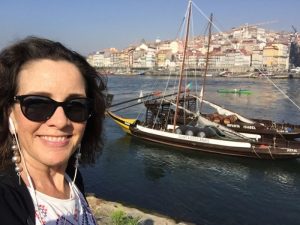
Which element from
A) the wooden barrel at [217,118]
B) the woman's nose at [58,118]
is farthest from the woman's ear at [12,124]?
the wooden barrel at [217,118]

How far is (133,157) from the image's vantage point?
17047 mm

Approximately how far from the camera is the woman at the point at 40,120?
1.35 metres

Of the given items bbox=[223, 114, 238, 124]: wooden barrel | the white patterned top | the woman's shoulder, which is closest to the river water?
bbox=[223, 114, 238, 124]: wooden barrel

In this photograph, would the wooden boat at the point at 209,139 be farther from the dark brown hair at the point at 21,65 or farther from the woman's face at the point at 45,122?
the woman's face at the point at 45,122

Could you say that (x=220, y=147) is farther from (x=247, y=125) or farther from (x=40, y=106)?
(x=40, y=106)

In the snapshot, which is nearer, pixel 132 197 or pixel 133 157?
pixel 132 197

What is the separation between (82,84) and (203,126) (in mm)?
18036

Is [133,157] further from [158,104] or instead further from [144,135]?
[158,104]

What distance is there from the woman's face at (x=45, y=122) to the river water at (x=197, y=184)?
25.4 ft

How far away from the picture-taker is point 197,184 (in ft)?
43.7

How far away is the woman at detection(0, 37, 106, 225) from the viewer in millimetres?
1351

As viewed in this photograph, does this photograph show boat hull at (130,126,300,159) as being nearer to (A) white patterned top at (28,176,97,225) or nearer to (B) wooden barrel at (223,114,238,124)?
(B) wooden barrel at (223,114,238,124)

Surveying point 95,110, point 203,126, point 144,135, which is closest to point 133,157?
point 144,135

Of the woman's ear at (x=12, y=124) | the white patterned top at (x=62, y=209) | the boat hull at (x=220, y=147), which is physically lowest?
the boat hull at (x=220, y=147)
